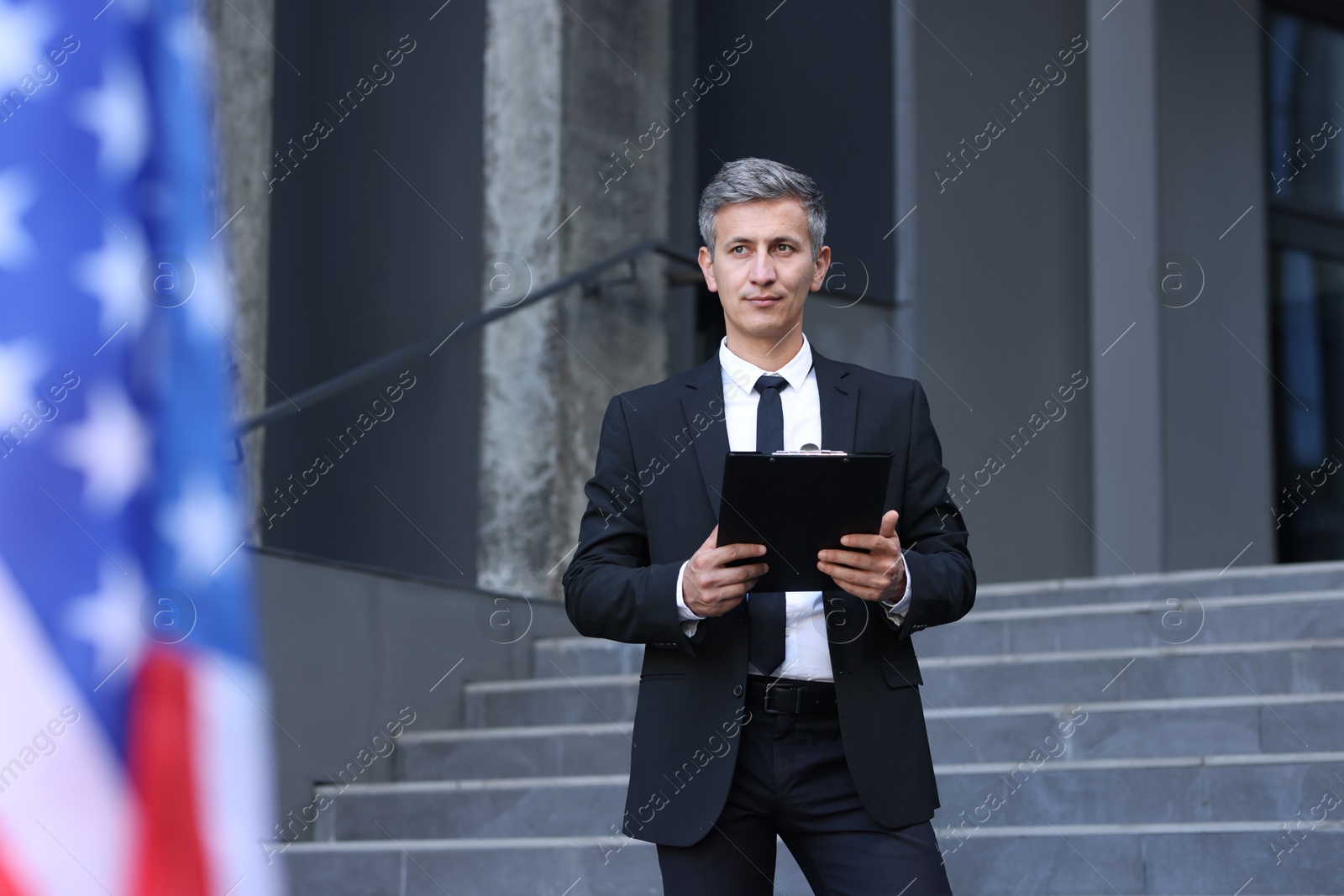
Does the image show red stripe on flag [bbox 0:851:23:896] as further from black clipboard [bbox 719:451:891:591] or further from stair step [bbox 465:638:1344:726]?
stair step [bbox 465:638:1344:726]

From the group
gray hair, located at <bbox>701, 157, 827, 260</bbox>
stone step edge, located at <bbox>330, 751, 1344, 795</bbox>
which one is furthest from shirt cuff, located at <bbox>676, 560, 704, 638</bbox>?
stone step edge, located at <bbox>330, 751, 1344, 795</bbox>

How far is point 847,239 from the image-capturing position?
9492 mm

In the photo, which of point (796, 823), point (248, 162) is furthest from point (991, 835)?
point (248, 162)

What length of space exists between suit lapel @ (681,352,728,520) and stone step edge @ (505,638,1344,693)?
285 cm

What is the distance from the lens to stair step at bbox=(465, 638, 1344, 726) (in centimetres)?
498

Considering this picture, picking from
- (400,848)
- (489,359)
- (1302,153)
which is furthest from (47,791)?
(1302,153)

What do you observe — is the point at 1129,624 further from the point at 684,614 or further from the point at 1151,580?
the point at 684,614

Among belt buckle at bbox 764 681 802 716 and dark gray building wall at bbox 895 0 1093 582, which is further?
dark gray building wall at bbox 895 0 1093 582

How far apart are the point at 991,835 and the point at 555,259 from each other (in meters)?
4.26

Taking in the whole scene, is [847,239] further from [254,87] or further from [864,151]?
A: [254,87]

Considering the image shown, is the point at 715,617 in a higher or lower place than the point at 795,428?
lower

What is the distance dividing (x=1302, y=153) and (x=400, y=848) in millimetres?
7485

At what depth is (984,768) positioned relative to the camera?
4809 mm

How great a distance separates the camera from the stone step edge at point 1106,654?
16.5 ft
